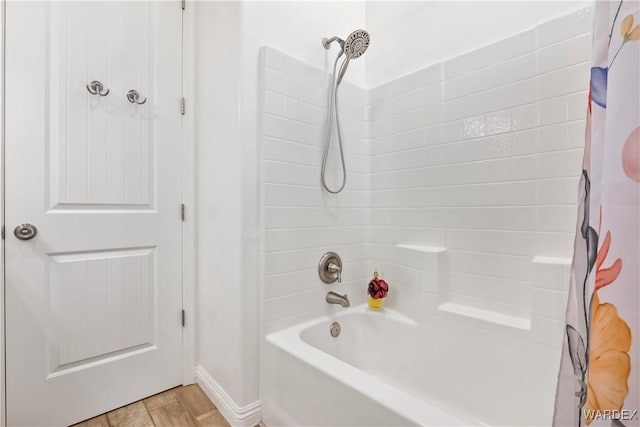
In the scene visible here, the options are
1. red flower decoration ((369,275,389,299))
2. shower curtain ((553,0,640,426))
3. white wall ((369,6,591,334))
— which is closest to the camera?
shower curtain ((553,0,640,426))

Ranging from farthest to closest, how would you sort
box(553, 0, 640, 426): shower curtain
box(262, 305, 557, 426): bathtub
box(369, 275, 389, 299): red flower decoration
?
1. box(369, 275, 389, 299): red flower decoration
2. box(262, 305, 557, 426): bathtub
3. box(553, 0, 640, 426): shower curtain

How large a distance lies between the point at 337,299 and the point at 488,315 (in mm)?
672

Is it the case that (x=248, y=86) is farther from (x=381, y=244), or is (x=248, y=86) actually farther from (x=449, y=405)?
(x=449, y=405)

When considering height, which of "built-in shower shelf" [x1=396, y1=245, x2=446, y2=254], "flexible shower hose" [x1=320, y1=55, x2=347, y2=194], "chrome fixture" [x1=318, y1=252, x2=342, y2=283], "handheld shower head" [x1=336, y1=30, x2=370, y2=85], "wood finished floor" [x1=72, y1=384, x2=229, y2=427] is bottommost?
"wood finished floor" [x1=72, y1=384, x2=229, y2=427]

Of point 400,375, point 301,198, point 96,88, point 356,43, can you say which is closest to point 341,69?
point 356,43

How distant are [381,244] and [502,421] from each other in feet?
2.99

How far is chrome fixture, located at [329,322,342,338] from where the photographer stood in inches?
58.8

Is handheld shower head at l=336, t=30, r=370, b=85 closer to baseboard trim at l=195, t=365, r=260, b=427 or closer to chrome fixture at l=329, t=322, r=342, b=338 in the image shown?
chrome fixture at l=329, t=322, r=342, b=338

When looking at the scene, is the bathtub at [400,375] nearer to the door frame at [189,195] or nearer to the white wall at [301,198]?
the white wall at [301,198]

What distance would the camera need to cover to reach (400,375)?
1459mm

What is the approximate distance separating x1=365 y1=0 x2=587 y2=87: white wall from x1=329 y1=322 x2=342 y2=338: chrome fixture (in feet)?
4.45

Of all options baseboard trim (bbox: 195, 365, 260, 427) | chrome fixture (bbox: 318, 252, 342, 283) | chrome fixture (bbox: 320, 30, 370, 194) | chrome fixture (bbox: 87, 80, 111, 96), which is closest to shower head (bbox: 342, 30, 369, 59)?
chrome fixture (bbox: 320, 30, 370, 194)

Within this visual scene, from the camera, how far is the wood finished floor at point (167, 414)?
1327 mm

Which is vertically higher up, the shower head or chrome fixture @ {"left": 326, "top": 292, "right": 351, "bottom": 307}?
the shower head
